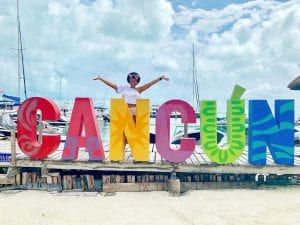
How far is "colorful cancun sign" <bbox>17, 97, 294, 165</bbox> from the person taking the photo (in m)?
9.32

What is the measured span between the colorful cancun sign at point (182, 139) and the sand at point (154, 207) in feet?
3.44

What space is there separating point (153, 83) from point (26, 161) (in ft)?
14.6

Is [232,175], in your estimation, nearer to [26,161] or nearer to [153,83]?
[153,83]

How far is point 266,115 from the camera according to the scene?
9.32 meters

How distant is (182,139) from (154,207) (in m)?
2.14

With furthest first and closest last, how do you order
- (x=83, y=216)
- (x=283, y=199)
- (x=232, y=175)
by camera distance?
(x=232, y=175), (x=283, y=199), (x=83, y=216)

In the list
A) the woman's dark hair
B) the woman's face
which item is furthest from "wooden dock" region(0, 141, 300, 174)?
the woman's dark hair

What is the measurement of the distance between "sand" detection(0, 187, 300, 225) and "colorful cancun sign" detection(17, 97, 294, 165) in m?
1.05

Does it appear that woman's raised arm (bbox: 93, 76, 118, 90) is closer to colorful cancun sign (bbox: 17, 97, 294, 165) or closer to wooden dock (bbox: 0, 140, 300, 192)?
colorful cancun sign (bbox: 17, 97, 294, 165)

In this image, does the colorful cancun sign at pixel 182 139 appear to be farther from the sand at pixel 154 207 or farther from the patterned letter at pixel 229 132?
the sand at pixel 154 207

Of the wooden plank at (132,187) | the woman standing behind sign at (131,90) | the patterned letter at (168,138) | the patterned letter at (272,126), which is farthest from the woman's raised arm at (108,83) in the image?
the patterned letter at (272,126)

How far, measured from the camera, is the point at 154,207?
8070 mm

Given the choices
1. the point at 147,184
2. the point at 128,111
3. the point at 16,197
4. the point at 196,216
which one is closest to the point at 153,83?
the point at 128,111

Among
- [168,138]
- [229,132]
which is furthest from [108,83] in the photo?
[229,132]
